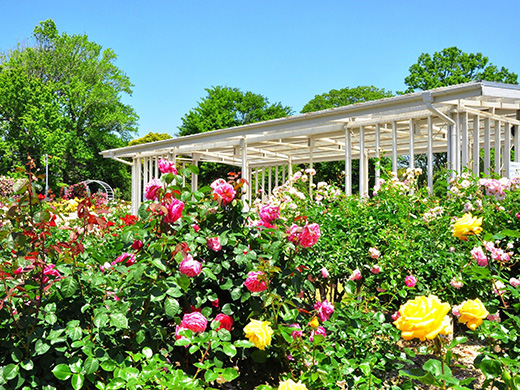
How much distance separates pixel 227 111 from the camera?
2808cm

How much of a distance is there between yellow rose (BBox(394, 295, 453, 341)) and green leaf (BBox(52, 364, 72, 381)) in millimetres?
1136

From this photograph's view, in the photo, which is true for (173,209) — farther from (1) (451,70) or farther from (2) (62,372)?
(1) (451,70)

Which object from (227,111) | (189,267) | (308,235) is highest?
(227,111)

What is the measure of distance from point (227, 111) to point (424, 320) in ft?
90.0

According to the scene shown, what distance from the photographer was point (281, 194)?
380 cm

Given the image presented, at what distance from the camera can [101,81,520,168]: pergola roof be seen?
6051 mm

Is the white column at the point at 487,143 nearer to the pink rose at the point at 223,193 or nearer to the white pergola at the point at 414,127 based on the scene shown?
the white pergola at the point at 414,127

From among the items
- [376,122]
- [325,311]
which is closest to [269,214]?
[325,311]

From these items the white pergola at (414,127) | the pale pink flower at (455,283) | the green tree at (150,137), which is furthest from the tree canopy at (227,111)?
the pale pink flower at (455,283)

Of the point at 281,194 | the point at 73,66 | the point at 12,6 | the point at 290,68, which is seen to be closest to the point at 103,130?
the point at 73,66

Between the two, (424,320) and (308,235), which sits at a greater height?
(308,235)

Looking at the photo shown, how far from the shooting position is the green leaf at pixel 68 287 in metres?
1.78

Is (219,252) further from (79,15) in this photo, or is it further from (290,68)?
(79,15)

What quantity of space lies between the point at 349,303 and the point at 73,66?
113ft
